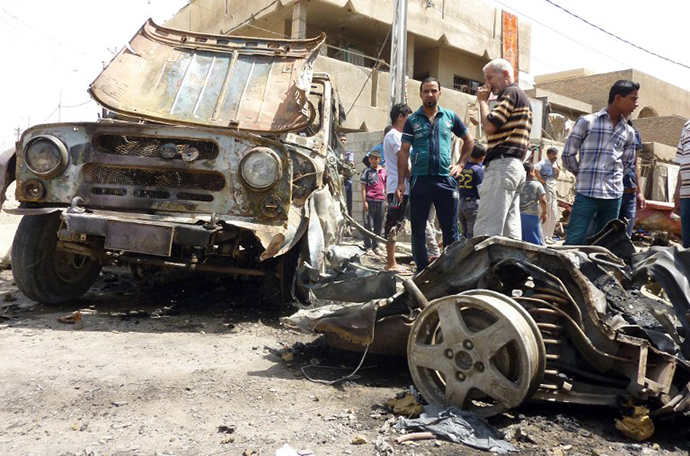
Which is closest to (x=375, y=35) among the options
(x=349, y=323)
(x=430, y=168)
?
(x=430, y=168)

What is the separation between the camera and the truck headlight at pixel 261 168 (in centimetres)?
331

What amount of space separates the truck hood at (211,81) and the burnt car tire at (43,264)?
41.7 inches

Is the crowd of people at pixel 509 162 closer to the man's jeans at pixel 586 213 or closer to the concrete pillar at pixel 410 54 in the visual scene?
the man's jeans at pixel 586 213

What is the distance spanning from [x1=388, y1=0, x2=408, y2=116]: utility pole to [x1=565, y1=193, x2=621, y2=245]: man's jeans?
6690mm

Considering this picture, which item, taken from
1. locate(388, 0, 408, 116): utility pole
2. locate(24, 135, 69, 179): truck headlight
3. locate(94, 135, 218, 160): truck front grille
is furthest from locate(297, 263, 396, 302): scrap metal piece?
locate(388, 0, 408, 116): utility pole

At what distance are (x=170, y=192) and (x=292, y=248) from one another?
913mm

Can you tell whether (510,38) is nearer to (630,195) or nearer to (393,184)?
(393,184)

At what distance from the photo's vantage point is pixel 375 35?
679 inches

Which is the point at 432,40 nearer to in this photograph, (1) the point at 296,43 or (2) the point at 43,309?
(1) the point at 296,43

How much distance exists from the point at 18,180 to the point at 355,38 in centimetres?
1554

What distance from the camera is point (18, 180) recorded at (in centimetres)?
345

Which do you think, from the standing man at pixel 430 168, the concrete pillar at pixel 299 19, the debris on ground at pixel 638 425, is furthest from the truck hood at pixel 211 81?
the concrete pillar at pixel 299 19

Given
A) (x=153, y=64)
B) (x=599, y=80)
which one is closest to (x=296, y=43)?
(x=153, y=64)

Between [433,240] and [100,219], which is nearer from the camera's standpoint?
[100,219]
